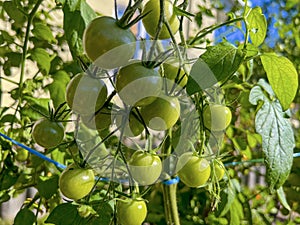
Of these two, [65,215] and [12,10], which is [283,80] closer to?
[65,215]

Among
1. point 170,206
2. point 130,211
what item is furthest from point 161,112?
point 170,206

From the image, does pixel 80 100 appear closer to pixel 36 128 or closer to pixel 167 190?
pixel 36 128

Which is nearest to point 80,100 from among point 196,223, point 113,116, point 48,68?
point 113,116

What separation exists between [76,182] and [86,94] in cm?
10

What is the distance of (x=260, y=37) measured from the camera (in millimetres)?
509

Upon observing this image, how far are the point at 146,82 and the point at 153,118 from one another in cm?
5

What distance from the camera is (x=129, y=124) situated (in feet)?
1.42

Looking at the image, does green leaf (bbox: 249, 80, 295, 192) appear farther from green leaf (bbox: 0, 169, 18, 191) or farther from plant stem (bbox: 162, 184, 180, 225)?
green leaf (bbox: 0, 169, 18, 191)

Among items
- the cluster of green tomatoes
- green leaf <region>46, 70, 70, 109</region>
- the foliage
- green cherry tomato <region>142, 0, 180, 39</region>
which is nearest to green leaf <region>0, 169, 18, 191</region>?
the foliage

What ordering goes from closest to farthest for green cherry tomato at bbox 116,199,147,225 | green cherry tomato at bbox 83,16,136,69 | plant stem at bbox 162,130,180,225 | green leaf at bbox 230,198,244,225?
green cherry tomato at bbox 83,16,136,69
green cherry tomato at bbox 116,199,147,225
plant stem at bbox 162,130,180,225
green leaf at bbox 230,198,244,225

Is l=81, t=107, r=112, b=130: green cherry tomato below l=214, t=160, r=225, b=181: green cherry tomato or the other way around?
the other way around

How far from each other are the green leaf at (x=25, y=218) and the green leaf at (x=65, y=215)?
0.13m

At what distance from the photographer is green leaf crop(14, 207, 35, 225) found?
0.65 m

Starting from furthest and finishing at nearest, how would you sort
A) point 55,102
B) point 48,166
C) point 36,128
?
point 48,166, point 55,102, point 36,128
